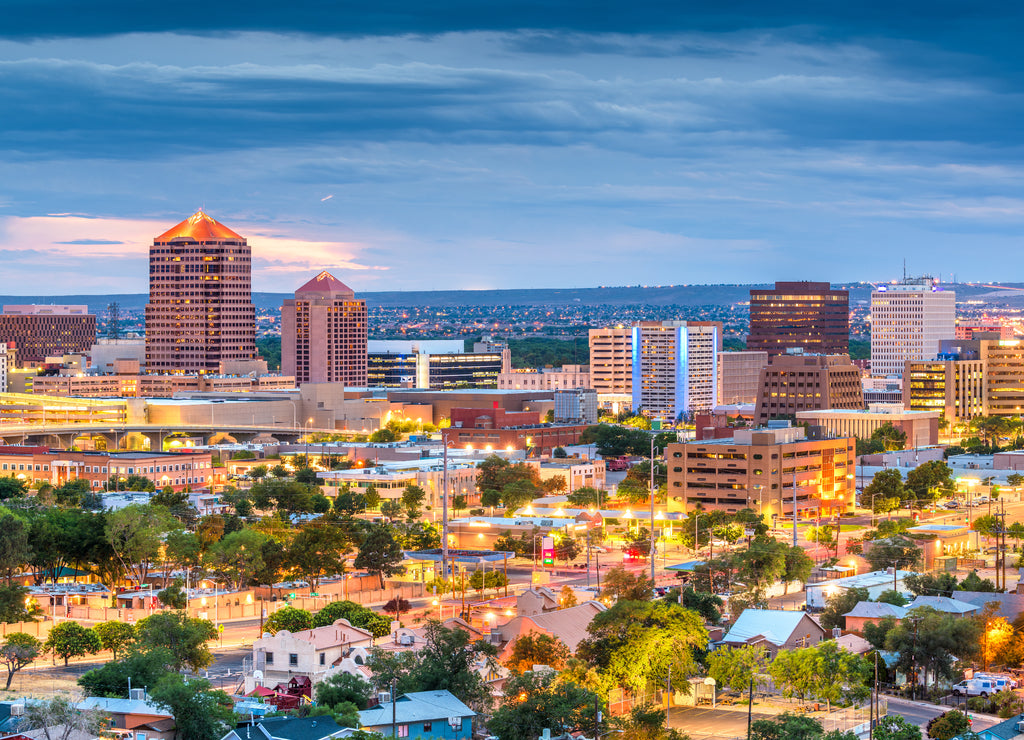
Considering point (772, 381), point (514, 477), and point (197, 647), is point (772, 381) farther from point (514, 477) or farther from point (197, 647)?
point (197, 647)

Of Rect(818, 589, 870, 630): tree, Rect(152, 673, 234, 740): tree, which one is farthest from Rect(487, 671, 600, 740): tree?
Rect(818, 589, 870, 630): tree

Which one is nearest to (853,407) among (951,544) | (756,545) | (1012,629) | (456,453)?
(456,453)

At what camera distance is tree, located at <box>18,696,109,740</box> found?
41.9 meters

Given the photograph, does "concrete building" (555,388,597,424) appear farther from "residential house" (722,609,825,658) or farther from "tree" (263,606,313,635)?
"tree" (263,606,313,635)

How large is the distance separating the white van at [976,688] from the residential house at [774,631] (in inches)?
227

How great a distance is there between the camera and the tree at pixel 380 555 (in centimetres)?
7694

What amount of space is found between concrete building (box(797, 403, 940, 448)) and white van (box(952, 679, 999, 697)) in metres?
111

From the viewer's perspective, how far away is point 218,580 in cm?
7625

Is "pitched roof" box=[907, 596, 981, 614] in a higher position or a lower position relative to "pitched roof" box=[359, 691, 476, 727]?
higher

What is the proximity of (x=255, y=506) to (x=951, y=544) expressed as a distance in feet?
133

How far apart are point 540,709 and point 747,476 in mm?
65933

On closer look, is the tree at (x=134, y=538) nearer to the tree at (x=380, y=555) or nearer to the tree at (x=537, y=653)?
the tree at (x=380, y=555)

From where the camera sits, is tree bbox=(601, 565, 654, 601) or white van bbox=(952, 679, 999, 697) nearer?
white van bbox=(952, 679, 999, 697)

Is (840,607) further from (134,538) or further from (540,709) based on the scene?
(134,538)
